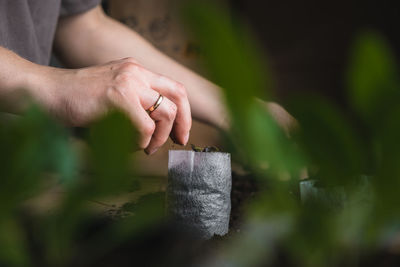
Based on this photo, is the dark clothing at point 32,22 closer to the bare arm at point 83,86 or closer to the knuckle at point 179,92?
the bare arm at point 83,86

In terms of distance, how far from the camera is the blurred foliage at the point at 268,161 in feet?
0.31

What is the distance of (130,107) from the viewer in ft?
1.45

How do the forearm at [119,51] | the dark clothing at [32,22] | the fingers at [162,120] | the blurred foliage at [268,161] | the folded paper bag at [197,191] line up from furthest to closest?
1. the forearm at [119,51]
2. the dark clothing at [32,22]
3. the fingers at [162,120]
4. the folded paper bag at [197,191]
5. the blurred foliage at [268,161]

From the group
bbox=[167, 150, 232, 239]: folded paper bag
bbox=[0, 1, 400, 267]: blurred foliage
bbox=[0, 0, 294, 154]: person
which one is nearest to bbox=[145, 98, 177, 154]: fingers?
bbox=[0, 0, 294, 154]: person

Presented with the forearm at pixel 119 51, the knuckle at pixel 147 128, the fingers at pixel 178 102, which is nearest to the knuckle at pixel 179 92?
the fingers at pixel 178 102

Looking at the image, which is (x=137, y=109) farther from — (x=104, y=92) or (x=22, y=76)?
(x=22, y=76)

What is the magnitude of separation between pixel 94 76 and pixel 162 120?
4.1 inches

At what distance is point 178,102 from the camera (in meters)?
0.57

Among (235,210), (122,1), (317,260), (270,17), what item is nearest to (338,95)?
(270,17)

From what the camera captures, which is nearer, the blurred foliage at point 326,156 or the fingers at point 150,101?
the blurred foliage at point 326,156

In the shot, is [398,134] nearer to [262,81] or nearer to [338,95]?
[262,81]

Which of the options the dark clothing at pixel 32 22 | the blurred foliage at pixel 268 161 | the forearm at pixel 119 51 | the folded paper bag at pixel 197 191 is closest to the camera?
the blurred foliage at pixel 268 161

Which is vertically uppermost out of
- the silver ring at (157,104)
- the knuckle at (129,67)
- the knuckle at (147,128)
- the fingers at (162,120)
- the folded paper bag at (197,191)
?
the knuckle at (129,67)

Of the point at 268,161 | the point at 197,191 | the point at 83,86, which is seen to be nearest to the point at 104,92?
the point at 83,86
